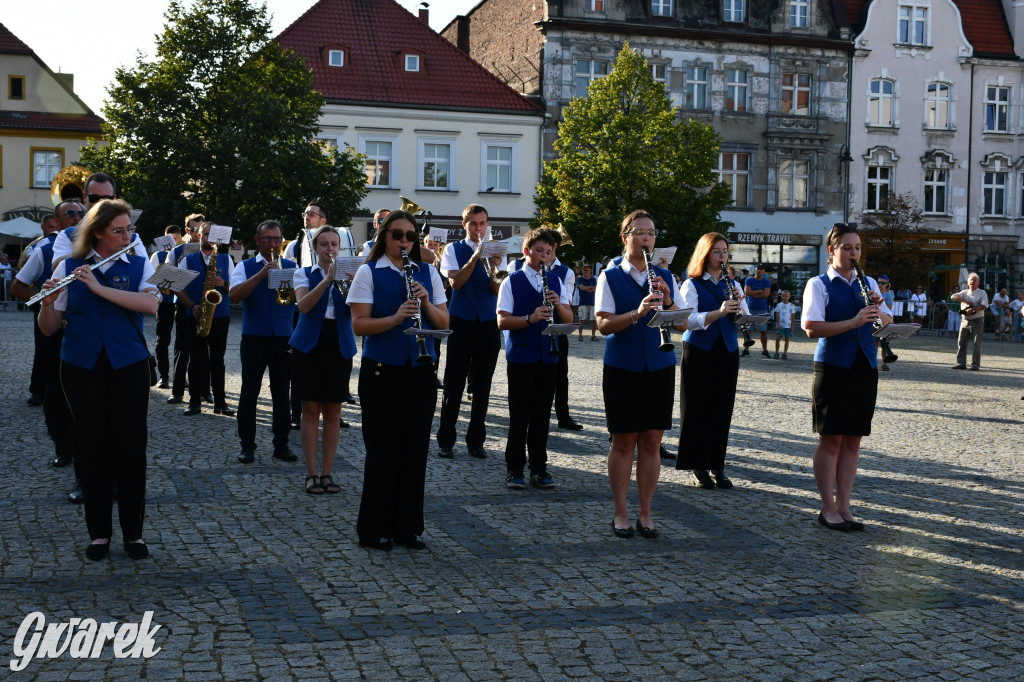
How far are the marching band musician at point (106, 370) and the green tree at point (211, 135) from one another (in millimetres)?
29471

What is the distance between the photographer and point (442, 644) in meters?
5.19

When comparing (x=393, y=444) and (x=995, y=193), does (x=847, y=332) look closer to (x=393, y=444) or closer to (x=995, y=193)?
(x=393, y=444)

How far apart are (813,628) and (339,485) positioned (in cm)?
424

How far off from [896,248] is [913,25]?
11280mm

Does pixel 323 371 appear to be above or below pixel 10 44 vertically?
below

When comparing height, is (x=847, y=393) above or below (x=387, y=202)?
below

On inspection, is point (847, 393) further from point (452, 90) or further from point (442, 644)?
point (452, 90)

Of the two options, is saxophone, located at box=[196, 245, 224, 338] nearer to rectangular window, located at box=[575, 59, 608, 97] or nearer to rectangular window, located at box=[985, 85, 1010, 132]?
rectangular window, located at box=[575, 59, 608, 97]

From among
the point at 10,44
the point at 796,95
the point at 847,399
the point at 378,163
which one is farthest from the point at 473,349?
the point at 10,44

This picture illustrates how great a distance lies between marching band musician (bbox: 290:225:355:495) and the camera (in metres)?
8.46

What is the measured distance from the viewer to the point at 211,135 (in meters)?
36.5

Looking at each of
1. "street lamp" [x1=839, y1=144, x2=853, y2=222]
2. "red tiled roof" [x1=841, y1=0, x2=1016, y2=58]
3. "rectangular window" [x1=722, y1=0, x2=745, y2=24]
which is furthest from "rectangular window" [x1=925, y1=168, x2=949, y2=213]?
"rectangular window" [x1=722, y1=0, x2=745, y2=24]

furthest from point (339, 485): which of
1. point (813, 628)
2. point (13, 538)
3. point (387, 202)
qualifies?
point (387, 202)

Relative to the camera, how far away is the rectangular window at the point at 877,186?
48.7 meters
